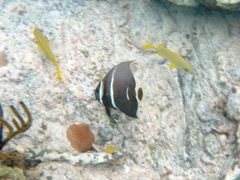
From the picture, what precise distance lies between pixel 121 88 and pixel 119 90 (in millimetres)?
25

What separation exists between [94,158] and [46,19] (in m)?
1.77

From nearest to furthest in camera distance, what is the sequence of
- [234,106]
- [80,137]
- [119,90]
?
[119,90] → [80,137] → [234,106]

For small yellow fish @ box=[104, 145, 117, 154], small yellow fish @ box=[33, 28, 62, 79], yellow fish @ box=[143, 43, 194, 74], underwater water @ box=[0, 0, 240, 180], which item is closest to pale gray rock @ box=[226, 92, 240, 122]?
underwater water @ box=[0, 0, 240, 180]

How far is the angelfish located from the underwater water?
2 centimetres

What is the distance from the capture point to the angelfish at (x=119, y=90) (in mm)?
3256

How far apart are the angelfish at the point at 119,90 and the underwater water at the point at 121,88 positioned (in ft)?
0.05

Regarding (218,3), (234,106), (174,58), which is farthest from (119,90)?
(218,3)

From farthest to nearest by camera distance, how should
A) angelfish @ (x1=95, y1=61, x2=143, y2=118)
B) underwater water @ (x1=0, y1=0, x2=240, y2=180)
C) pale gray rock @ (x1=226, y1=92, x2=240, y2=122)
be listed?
pale gray rock @ (x1=226, y1=92, x2=240, y2=122) < underwater water @ (x1=0, y1=0, x2=240, y2=180) < angelfish @ (x1=95, y1=61, x2=143, y2=118)

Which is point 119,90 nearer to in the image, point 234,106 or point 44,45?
point 44,45

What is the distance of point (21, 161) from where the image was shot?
3.19m

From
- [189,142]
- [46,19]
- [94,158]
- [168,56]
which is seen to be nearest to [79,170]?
[94,158]

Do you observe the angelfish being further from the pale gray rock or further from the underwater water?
the pale gray rock

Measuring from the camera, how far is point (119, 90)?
10.7 feet

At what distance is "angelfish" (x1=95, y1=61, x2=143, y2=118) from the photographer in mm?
3256
